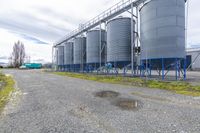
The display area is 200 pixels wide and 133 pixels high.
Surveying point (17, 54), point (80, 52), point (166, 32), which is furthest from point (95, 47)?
point (17, 54)

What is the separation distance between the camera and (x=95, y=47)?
81.8ft

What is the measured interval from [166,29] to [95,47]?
530 inches

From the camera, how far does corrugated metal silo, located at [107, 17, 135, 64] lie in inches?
736

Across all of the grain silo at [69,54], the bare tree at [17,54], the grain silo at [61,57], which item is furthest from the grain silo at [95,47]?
the bare tree at [17,54]

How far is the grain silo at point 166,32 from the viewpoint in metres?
13.0

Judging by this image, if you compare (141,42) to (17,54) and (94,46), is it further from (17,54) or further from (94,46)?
(17,54)

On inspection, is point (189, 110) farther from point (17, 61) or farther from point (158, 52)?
point (17, 61)

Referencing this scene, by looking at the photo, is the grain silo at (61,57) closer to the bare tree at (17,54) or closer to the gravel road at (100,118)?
the gravel road at (100,118)

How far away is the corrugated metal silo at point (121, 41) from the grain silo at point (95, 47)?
492cm

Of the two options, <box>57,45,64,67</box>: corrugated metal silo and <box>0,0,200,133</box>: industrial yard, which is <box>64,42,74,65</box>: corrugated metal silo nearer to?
<box>0,0,200,133</box>: industrial yard

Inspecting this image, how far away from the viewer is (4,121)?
4.44 m

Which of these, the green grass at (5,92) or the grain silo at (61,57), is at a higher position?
the grain silo at (61,57)

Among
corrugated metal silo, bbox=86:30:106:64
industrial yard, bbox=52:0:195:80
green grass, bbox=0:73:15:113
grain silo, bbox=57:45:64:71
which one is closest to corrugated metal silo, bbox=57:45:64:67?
grain silo, bbox=57:45:64:71

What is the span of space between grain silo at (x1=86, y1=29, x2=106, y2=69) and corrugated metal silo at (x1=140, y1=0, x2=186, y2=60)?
11064mm
